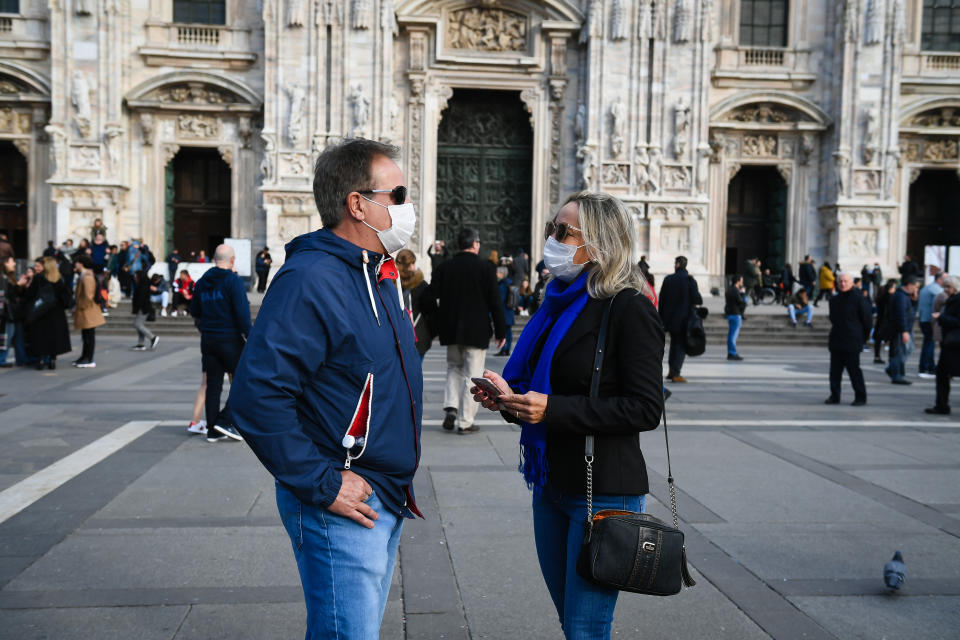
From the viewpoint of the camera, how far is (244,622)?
373 cm

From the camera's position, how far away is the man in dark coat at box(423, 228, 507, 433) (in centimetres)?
827

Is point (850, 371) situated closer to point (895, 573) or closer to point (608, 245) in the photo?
point (895, 573)

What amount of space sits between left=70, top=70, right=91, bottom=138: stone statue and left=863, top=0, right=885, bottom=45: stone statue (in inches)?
893

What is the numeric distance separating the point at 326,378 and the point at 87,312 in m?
11.7

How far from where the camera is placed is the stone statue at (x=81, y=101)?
23.5 m

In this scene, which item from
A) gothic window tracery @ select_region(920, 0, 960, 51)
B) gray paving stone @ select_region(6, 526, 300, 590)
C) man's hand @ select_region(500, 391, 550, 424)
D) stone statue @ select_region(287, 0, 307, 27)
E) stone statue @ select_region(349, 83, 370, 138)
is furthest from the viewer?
gothic window tracery @ select_region(920, 0, 960, 51)

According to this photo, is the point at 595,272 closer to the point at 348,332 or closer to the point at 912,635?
the point at 348,332

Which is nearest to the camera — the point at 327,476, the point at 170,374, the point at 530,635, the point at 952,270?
the point at 327,476

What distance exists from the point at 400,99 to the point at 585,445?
23.8 meters

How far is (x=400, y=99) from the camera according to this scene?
25.3m

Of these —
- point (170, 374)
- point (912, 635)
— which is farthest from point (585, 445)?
point (170, 374)

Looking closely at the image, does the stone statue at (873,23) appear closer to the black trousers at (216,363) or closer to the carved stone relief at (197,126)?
the carved stone relief at (197,126)

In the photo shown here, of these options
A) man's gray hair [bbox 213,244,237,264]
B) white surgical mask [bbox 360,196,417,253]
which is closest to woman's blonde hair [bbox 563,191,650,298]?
white surgical mask [bbox 360,196,417,253]

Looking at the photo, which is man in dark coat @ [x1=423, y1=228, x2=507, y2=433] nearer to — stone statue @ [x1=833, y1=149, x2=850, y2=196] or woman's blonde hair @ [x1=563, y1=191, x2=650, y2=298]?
woman's blonde hair @ [x1=563, y1=191, x2=650, y2=298]
